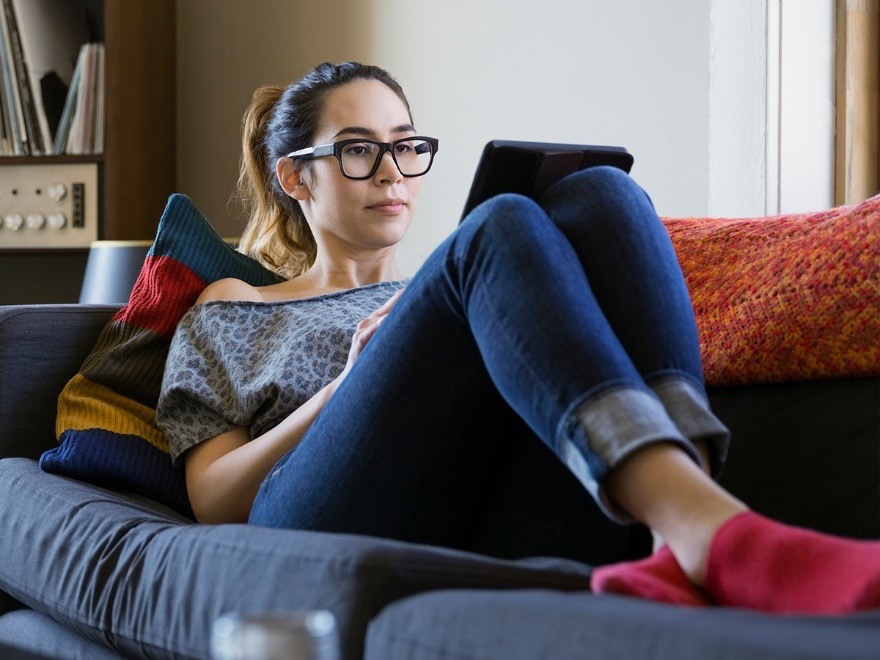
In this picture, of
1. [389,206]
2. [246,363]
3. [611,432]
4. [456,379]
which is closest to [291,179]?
[389,206]

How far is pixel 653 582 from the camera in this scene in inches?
32.1

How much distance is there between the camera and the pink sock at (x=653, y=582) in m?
0.81

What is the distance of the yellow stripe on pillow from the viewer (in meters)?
1.49

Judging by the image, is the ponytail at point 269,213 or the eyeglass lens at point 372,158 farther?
the ponytail at point 269,213

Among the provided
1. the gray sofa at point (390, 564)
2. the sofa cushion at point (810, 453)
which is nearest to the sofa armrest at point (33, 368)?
the gray sofa at point (390, 564)

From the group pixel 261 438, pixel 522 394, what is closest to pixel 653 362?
pixel 522 394

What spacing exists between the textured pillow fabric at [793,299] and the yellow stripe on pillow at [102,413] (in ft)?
2.36

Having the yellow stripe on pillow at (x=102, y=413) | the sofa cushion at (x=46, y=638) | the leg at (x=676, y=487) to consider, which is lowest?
the sofa cushion at (x=46, y=638)

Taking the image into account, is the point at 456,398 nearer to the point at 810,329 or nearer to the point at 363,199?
the point at 810,329

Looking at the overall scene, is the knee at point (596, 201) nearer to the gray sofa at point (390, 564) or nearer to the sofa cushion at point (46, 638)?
the gray sofa at point (390, 564)

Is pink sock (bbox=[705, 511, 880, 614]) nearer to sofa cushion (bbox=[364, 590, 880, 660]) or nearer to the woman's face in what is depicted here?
sofa cushion (bbox=[364, 590, 880, 660])

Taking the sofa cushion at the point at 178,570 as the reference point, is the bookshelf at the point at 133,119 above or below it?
above

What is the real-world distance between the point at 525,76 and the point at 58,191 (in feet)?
3.75

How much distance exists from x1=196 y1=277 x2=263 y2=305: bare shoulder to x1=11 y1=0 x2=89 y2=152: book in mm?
1267
